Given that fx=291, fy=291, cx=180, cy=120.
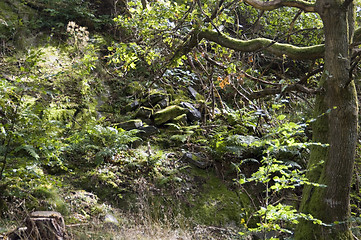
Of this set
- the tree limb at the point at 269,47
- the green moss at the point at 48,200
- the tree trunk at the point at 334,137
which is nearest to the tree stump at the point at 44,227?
the green moss at the point at 48,200

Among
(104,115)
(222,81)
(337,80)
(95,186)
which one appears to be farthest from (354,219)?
(104,115)

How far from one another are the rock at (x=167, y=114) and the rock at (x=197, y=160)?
1377 mm

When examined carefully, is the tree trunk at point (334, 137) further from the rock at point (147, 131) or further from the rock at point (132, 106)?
the rock at point (132, 106)

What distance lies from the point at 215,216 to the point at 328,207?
229cm

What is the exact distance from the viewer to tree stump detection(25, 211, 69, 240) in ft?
11.5

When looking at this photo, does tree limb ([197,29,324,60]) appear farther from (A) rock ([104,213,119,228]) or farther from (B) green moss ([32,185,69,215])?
(B) green moss ([32,185,69,215])

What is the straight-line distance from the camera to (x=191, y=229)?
516cm

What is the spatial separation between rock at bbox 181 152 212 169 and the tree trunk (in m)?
2.75

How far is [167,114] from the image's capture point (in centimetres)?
798

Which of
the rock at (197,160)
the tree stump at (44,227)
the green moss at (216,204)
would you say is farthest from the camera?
the rock at (197,160)

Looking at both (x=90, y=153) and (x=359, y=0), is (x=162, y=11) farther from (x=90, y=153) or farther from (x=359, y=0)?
(x=359, y=0)

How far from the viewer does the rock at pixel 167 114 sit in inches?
312

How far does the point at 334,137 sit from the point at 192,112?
4576 mm

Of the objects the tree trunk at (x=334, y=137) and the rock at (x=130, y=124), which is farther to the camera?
the rock at (x=130, y=124)
